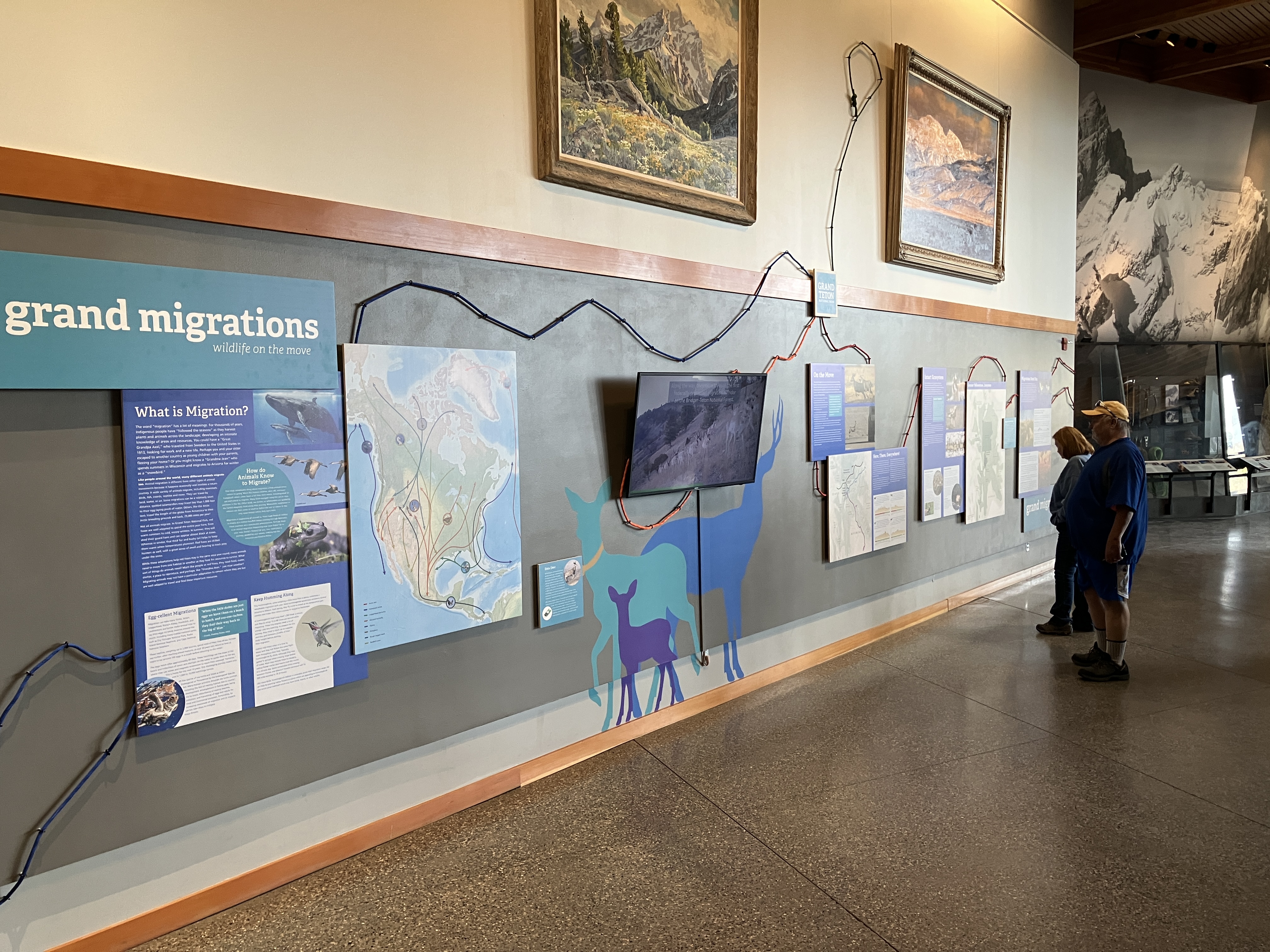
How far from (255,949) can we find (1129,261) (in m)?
12.3

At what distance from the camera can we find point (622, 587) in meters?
3.56

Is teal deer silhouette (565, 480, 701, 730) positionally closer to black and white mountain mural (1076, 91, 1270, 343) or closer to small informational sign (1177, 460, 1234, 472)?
black and white mountain mural (1076, 91, 1270, 343)

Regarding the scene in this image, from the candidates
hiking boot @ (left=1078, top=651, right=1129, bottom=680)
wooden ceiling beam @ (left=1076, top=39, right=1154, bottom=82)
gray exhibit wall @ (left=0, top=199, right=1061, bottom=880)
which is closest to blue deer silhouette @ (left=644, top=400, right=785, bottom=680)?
gray exhibit wall @ (left=0, top=199, right=1061, bottom=880)

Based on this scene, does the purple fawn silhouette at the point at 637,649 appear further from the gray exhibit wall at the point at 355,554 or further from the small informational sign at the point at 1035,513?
the small informational sign at the point at 1035,513

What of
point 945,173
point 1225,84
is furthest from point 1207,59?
point 945,173

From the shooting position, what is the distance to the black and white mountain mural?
9.95 meters

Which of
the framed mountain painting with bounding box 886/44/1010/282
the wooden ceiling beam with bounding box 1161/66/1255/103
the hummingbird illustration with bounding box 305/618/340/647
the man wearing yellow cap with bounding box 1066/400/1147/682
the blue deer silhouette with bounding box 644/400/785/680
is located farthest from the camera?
the wooden ceiling beam with bounding box 1161/66/1255/103

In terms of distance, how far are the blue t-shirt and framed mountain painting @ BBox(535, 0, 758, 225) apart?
7.96ft

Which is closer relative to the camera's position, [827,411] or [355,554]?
[355,554]

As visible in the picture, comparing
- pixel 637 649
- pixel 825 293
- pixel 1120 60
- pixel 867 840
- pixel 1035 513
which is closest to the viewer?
pixel 867 840

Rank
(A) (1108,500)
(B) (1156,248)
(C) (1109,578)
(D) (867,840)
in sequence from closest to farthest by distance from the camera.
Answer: (D) (867,840) < (A) (1108,500) < (C) (1109,578) < (B) (1156,248)

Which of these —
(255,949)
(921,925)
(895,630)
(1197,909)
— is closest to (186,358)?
(255,949)

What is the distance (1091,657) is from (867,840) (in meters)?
2.53

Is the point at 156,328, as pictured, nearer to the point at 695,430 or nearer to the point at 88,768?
the point at 88,768
